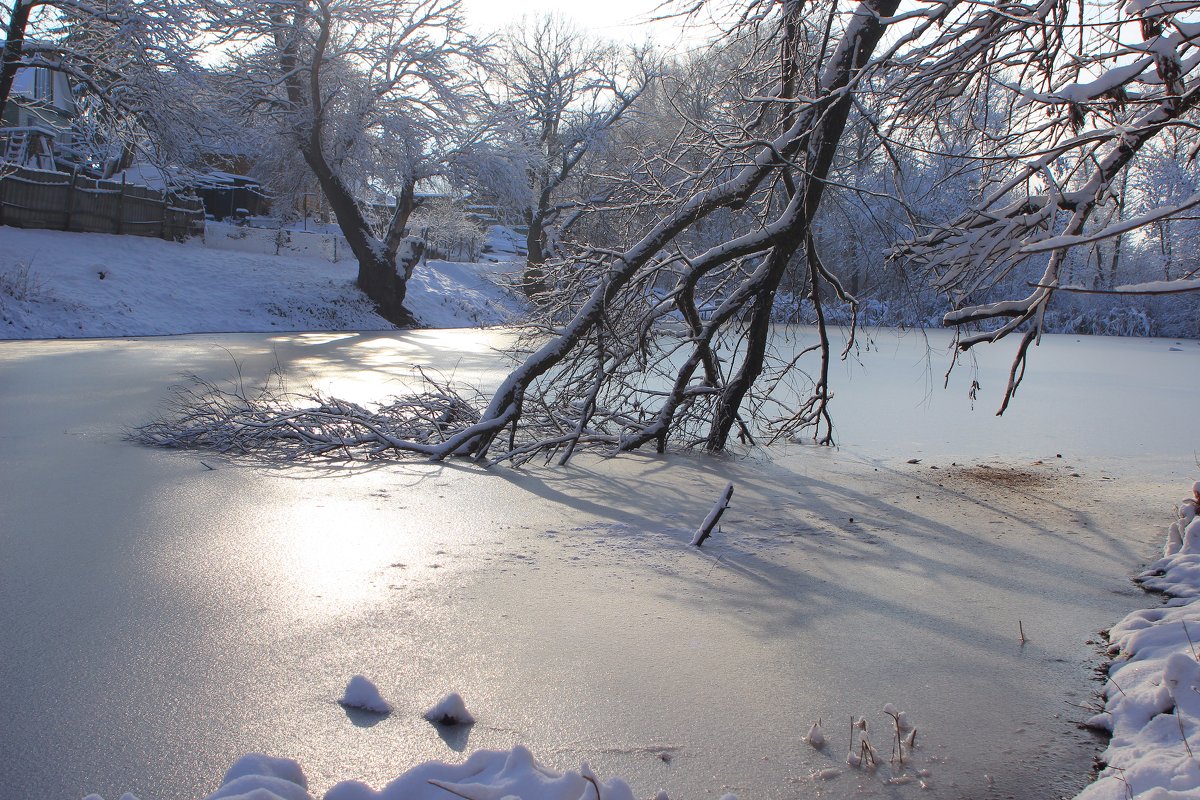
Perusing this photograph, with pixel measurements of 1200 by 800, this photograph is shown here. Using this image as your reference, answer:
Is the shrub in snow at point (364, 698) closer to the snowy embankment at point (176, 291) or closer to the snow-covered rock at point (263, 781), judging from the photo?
the snow-covered rock at point (263, 781)

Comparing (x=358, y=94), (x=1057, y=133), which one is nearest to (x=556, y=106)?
(x=358, y=94)

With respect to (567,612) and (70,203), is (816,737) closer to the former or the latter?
(567,612)

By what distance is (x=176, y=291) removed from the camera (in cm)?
1856

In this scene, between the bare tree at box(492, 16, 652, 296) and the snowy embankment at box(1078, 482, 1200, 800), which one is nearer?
the snowy embankment at box(1078, 482, 1200, 800)

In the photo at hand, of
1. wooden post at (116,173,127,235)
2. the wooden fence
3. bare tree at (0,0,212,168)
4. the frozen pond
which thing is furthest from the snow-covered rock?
wooden post at (116,173,127,235)

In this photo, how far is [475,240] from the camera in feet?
135

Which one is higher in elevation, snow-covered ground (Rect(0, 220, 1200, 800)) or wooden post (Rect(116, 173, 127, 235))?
wooden post (Rect(116, 173, 127, 235))

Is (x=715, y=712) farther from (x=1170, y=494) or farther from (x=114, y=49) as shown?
(x=114, y=49)

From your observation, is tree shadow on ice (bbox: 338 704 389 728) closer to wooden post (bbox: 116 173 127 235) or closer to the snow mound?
the snow mound

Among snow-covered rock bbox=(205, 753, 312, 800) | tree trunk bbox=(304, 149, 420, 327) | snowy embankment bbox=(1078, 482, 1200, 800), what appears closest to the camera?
snow-covered rock bbox=(205, 753, 312, 800)

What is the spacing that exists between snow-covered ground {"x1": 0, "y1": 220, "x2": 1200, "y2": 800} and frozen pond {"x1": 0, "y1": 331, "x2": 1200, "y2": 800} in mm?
14

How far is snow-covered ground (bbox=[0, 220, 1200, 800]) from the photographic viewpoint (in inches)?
86.2

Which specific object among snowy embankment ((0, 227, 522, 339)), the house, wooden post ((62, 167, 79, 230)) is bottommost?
snowy embankment ((0, 227, 522, 339))

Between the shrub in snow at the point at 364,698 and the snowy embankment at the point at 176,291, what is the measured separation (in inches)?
491
